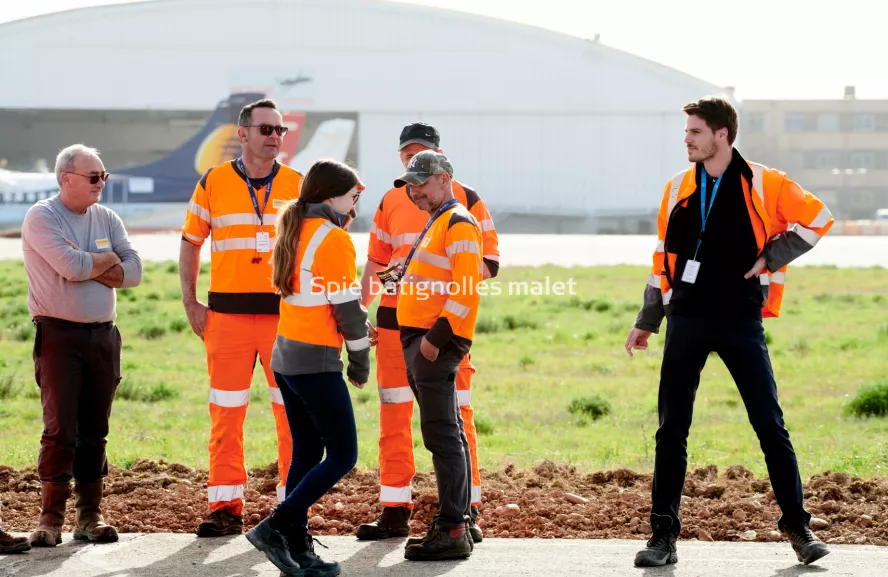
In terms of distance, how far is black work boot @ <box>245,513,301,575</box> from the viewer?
16.6 ft

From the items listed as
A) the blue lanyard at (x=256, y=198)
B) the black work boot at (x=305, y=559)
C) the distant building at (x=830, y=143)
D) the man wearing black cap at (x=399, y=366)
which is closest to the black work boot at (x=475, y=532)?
the man wearing black cap at (x=399, y=366)

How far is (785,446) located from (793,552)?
0.55 m

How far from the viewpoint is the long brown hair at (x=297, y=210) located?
5172 millimetres

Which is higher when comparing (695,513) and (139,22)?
(139,22)

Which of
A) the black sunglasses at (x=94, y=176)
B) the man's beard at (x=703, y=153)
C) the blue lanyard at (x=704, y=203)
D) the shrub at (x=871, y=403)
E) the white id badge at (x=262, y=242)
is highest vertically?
the man's beard at (x=703, y=153)

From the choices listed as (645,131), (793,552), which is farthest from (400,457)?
(645,131)

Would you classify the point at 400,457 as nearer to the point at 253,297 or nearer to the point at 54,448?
the point at 253,297

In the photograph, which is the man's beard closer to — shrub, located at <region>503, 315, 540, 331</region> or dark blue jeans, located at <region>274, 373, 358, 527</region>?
dark blue jeans, located at <region>274, 373, 358, 527</region>

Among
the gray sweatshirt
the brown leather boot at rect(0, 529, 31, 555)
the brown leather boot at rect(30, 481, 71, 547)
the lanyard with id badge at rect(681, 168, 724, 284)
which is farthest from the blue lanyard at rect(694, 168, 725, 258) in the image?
the brown leather boot at rect(0, 529, 31, 555)

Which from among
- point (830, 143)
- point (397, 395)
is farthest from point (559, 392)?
point (830, 143)

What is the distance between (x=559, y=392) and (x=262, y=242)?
247 inches

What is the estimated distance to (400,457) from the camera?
6.13 m

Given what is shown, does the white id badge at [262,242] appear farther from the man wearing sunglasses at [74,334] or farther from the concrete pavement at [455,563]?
the concrete pavement at [455,563]

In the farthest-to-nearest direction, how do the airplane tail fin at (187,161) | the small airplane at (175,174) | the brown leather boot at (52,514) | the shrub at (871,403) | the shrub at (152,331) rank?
the airplane tail fin at (187,161), the small airplane at (175,174), the shrub at (152,331), the shrub at (871,403), the brown leather boot at (52,514)
